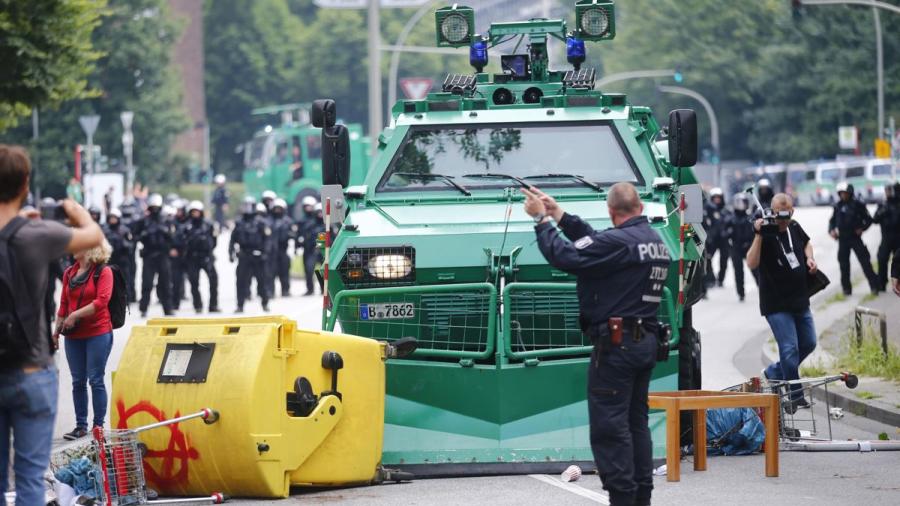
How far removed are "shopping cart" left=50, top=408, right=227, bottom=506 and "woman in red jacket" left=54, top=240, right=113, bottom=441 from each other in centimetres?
290

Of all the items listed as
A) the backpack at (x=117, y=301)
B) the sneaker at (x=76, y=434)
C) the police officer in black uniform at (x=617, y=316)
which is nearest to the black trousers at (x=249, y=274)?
the backpack at (x=117, y=301)

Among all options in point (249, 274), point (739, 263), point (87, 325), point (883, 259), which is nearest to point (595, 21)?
point (87, 325)

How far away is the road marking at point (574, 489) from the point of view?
949cm

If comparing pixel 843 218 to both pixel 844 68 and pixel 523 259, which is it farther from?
pixel 844 68

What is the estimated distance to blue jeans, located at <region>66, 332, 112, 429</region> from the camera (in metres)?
12.6

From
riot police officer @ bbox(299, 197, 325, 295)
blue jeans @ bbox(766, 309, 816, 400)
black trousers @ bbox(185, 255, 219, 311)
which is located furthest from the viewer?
riot police officer @ bbox(299, 197, 325, 295)

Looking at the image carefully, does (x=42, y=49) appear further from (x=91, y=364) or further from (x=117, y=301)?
(x=91, y=364)

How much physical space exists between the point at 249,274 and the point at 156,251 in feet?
5.75

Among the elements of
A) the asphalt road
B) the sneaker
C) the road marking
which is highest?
the sneaker

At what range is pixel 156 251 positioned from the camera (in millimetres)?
→ 26969

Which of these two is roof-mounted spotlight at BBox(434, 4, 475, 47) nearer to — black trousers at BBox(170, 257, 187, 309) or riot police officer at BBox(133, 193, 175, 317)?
riot police officer at BBox(133, 193, 175, 317)

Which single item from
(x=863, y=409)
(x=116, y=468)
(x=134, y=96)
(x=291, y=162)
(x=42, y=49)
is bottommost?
(x=863, y=409)

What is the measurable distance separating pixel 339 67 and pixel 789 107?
89.7 feet

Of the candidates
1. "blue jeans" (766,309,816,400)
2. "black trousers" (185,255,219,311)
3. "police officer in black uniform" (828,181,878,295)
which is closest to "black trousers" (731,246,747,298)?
"police officer in black uniform" (828,181,878,295)
